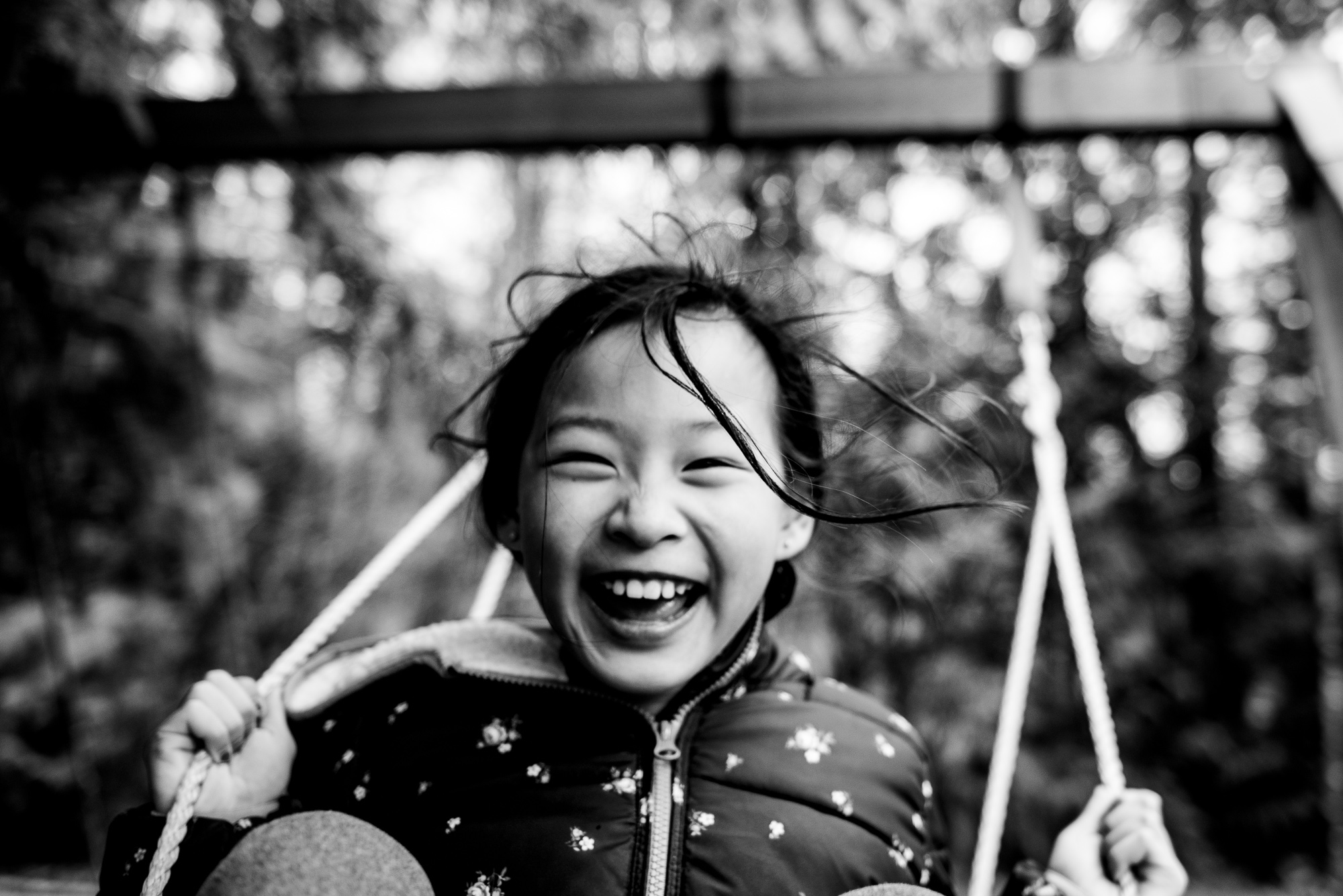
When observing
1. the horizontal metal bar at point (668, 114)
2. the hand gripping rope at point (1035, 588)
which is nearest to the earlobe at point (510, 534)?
the hand gripping rope at point (1035, 588)

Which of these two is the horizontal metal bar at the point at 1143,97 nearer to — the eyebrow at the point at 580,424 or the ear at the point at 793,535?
the ear at the point at 793,535

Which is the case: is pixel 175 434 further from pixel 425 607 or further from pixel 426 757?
pixel 426 757

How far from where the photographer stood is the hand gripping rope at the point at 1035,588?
36.0 inches

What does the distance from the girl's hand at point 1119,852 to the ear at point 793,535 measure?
0.33m

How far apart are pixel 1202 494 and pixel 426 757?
9.57 feet

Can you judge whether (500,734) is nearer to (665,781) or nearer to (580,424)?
(665,781)

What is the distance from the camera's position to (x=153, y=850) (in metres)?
0.70

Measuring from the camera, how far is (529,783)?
78 cm

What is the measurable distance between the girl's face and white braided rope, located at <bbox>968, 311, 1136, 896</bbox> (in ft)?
1.24

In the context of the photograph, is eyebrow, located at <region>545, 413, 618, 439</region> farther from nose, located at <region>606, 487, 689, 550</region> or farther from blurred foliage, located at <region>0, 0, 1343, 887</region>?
blurred foliage, located at <region>0, 0, 1343, 887</region>

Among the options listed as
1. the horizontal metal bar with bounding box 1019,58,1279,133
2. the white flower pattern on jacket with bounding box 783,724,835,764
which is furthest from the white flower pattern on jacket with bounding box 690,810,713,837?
the horizontal metal bar with bounding box 1019,58,1279,133

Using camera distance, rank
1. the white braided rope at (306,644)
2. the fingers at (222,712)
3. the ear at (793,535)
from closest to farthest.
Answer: the white braided rope at (306,644)
the fingers at (222,712)
the ear at (793,535)

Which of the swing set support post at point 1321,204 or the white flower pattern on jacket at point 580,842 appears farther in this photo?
the swing set support post at point 1321,204

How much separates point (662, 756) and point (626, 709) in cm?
5
